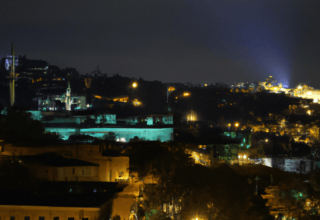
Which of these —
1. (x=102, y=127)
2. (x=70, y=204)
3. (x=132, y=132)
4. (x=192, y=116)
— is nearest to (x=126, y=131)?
(x=132, y=132)

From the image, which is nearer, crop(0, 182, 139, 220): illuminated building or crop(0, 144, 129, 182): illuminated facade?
crop(0, 182, 139, 220): illuminated building

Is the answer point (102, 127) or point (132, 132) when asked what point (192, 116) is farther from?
point (102, 127)

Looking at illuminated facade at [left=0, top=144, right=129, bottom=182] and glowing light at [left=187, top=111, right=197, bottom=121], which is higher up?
glowing light at [left=187, top=111, right=197, bottom=121]

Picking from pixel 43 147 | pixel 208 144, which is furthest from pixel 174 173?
pixel 208 144

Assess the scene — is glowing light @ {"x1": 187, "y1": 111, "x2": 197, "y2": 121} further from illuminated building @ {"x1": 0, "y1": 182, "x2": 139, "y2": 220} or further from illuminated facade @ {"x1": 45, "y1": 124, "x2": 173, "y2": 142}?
illuminated building @ {"x1": 0, "y1": 182, "x2": 139, "y2": 220}

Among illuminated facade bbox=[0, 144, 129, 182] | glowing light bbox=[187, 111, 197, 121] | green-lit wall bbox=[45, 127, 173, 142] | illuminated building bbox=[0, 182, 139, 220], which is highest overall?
glowing light bbox=[187, 111, 197, 121]

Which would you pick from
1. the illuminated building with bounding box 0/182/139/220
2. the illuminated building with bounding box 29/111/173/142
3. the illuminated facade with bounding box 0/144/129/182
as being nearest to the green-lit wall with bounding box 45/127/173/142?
the illuminated building with bounding box 29/111/173/142

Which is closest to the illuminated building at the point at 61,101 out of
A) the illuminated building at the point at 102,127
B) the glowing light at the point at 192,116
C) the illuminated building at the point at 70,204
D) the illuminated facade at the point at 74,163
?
the illuminated building at the point at 102,127

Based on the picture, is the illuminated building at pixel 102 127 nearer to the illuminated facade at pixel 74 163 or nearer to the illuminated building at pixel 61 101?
the illuminated building at pixel 61 101

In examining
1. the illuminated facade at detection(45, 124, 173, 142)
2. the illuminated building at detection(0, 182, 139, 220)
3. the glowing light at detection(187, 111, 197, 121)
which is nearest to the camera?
the illuminated building at detection(0, 182, 139, 220)

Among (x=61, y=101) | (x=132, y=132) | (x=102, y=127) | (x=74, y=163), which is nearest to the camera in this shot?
(x=74, y=163)

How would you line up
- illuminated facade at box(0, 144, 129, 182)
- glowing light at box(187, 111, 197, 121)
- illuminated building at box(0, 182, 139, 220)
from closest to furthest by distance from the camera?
illuminated building at box(0, 182, 139, 220) → illuminated facade at box(0, 144, 129, 182) → glowing light at box(187, 111, 197, 121)
